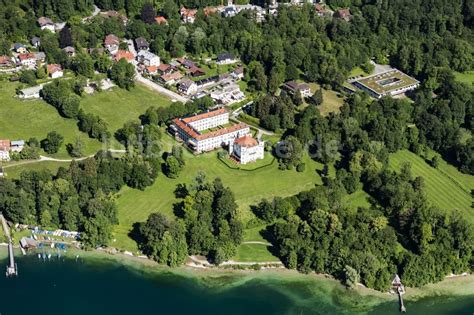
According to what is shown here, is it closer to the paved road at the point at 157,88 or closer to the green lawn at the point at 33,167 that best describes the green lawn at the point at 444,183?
the paved road at the point at 157,88

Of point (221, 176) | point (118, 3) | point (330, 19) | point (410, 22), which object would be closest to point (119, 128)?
point (221, 176)

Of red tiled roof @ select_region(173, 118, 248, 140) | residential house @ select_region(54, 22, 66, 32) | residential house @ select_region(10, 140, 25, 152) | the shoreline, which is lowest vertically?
the shoreline

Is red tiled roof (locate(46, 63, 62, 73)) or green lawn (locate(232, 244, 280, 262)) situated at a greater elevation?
red tiled roof (locate(46, 63, 62, 73))

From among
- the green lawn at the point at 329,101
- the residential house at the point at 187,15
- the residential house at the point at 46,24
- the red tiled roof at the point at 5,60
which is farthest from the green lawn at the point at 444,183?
the residential house at the point at 46,24

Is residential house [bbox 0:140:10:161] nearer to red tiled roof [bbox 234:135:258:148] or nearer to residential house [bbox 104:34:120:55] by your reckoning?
red tiled roof [bbox 234:135:258:148]

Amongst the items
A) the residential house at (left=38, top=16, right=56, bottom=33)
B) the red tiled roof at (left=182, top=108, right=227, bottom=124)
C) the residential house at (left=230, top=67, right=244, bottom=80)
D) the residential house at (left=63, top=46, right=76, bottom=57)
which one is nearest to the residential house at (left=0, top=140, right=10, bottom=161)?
the red tiled roof at (left=182, top=108, right=227, bottom=124)

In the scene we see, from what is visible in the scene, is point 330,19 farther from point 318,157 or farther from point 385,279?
point 385,279

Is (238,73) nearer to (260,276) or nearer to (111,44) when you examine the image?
(111,44)
